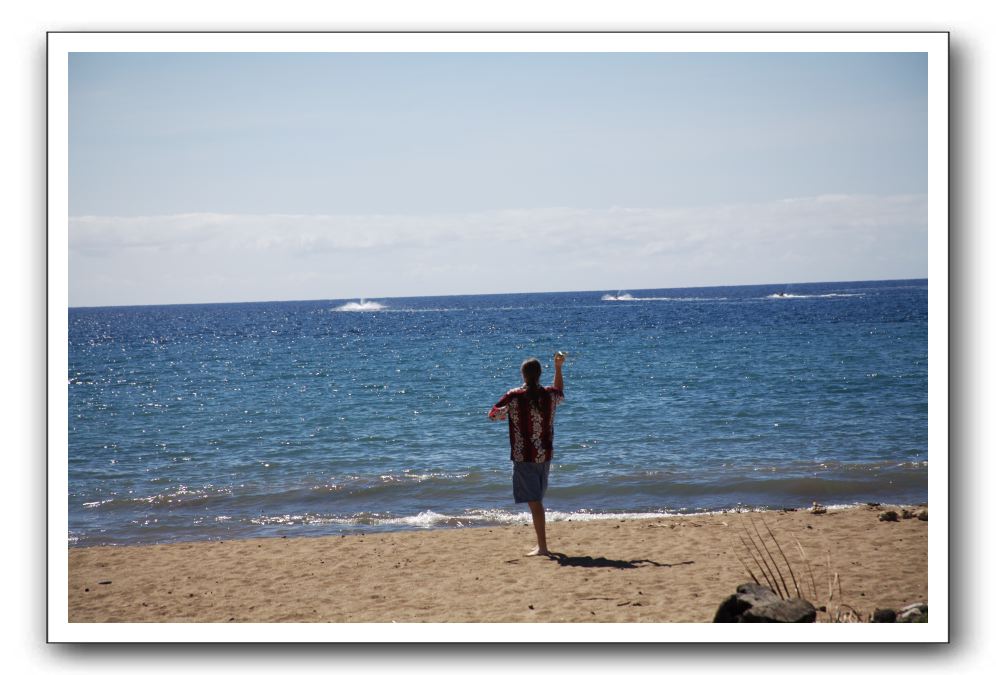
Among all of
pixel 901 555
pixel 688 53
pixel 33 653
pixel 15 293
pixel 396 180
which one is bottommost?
pixel 33 653

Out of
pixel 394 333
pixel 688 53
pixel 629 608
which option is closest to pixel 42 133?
pixel 688 53

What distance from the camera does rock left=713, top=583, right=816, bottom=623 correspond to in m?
5.36

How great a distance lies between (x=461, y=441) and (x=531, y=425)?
8.10m

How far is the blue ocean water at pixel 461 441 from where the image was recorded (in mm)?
10320

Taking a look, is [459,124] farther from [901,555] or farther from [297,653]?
[901,555]

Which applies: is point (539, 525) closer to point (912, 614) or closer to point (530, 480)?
point (530, 480)

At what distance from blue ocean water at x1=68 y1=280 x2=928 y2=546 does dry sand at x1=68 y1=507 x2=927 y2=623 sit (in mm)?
1583

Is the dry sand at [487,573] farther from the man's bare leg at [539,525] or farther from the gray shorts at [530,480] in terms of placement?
the gray shorts at [530,480]

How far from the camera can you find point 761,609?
5.36 meters

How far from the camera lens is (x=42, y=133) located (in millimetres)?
5965

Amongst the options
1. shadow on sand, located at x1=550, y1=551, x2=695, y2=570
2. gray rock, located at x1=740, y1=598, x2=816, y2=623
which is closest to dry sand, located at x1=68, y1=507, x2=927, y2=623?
shadow on sand, located at x1=550, y1=551, x2=695, y2=570

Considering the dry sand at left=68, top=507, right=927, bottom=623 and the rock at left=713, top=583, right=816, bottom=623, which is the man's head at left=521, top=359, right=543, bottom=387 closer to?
the dry sand at left=68, top=507, right=927, bottom=623

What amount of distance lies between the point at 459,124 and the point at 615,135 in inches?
53.5
